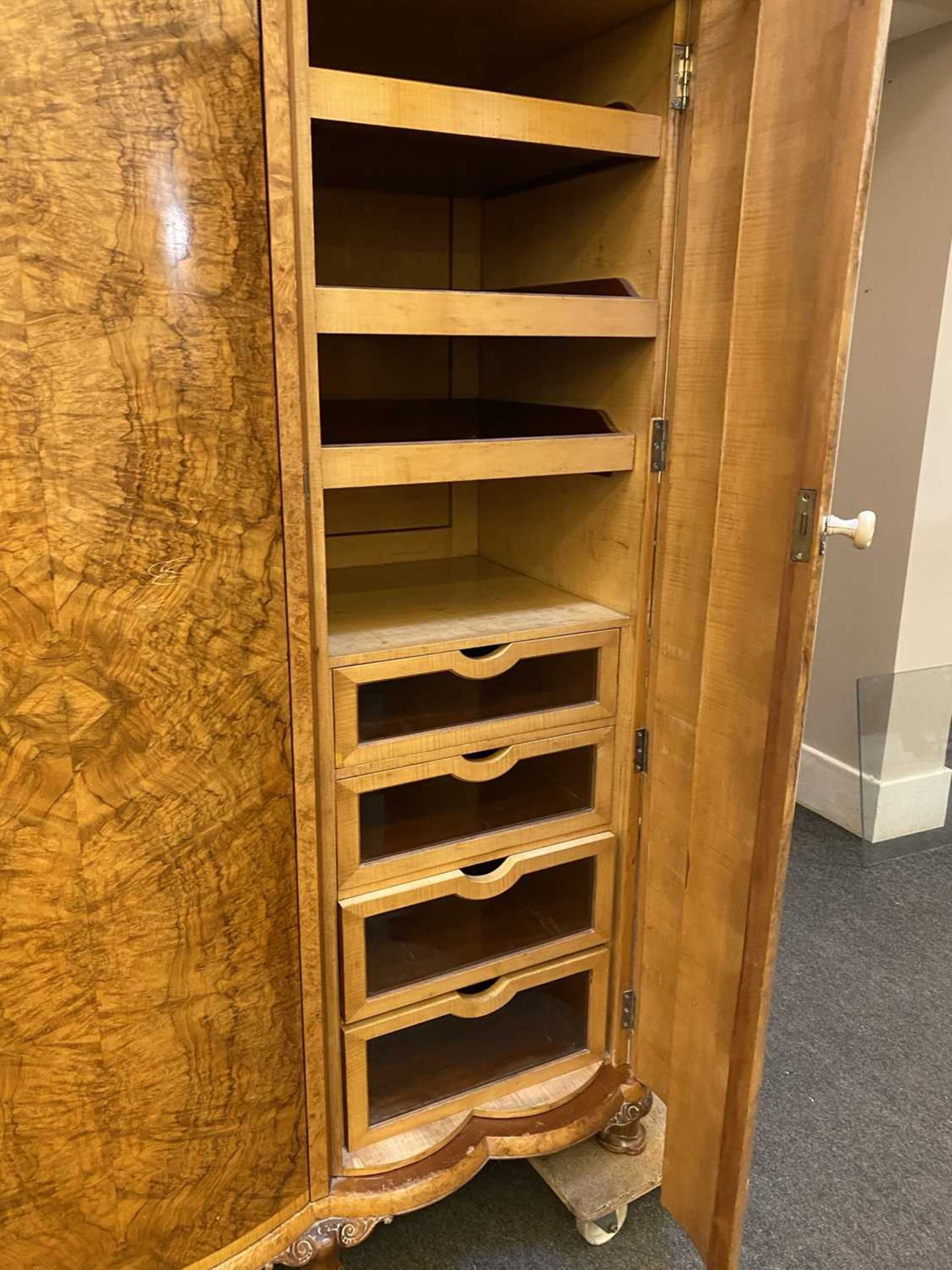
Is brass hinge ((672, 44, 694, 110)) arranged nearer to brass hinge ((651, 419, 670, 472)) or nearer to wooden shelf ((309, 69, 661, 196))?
wooden shelf ((309, 69, 661, 196))

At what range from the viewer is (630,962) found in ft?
4.94

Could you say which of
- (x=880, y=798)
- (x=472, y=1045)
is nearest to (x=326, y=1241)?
(x=472, y=1045)

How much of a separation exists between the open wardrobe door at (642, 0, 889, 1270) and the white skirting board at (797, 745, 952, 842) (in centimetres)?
142

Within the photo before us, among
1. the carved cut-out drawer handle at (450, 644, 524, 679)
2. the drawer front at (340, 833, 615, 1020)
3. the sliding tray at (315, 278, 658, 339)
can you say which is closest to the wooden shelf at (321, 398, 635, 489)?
the sliding tray at (315, 278, 658, 339)

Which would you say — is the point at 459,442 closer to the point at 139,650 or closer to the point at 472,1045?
the point at 139,650

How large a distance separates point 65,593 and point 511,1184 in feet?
4.06

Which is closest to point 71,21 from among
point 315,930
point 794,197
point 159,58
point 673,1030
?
point 159,58

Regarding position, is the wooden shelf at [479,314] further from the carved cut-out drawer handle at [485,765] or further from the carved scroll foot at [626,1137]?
the carved scroll foot at [626,1137]

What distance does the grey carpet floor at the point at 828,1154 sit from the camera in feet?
4.84

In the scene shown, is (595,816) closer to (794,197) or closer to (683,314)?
(683,314)

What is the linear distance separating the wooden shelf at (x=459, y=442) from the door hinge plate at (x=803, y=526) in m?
0.34

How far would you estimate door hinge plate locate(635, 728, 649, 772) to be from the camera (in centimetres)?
141

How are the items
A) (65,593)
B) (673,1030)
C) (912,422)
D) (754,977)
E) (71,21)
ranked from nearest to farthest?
(71,21), (65,593), (754,977), (673,1030), (912,422)

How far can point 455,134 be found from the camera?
1123 mm
